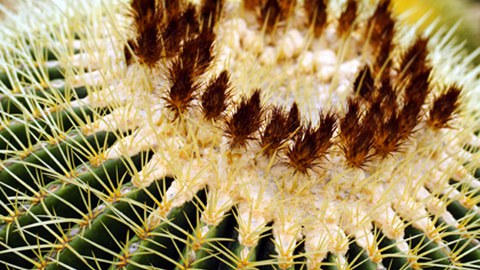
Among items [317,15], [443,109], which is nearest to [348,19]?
[317,15]

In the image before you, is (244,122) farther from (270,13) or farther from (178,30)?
(270,13)

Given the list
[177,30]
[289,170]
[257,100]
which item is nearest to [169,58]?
[177,30]

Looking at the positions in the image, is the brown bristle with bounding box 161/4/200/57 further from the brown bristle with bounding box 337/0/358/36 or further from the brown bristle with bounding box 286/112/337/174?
the brown bristle with bounding box 337/0/358/36

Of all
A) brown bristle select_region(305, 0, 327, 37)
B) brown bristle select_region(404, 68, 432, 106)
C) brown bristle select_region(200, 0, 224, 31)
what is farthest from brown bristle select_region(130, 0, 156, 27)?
brown bristle select_region(404, 68, 432, 106)

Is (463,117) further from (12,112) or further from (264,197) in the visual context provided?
(12,112)

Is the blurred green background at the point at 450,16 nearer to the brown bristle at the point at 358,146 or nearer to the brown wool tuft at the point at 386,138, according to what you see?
the brown wool tuft at the point at 386,138

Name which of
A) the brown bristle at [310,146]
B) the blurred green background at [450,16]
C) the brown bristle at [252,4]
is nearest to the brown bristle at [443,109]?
the brown bristle at [310,146]
